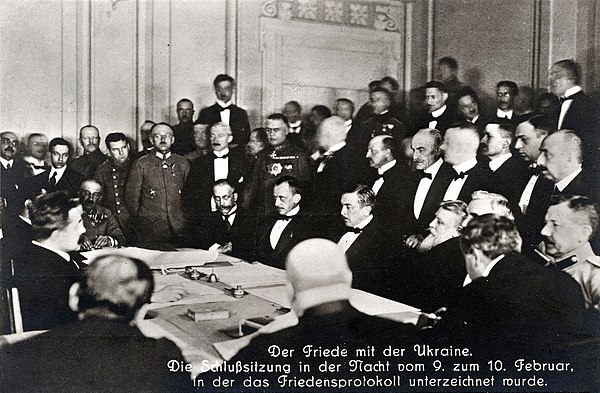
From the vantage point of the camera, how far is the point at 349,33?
3863 millimetres

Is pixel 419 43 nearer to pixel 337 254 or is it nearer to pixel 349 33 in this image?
pixel 349 33

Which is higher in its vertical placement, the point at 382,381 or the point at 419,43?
the point at 419,43

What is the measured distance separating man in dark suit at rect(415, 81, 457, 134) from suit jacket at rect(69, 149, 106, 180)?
2.00 metres

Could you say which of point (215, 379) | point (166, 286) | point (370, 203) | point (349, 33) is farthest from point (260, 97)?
point (215, 379)

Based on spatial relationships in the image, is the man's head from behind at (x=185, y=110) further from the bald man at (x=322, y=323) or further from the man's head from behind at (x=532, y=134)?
the man's head from behind at (x=532, y=134)

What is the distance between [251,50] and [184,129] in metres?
0.65

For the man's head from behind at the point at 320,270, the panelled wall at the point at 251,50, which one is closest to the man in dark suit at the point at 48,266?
the panelled wall at the point at 251,50

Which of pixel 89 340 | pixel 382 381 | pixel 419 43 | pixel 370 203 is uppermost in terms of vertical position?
pixel 419 43

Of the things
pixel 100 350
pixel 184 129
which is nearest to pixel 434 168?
pixel 184 129

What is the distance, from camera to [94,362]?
12.2ft

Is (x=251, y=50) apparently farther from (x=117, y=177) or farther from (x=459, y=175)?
(x=459, y=175)

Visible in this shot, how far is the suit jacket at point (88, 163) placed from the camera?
3820mm

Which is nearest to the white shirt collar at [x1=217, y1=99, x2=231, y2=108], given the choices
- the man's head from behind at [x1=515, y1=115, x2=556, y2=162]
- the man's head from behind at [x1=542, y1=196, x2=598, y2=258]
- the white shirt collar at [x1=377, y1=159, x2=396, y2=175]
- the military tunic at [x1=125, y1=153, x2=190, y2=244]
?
the military tunic at [x1=125, y1=153, x2=190, y2=244]

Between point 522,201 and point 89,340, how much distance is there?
2802 mm
